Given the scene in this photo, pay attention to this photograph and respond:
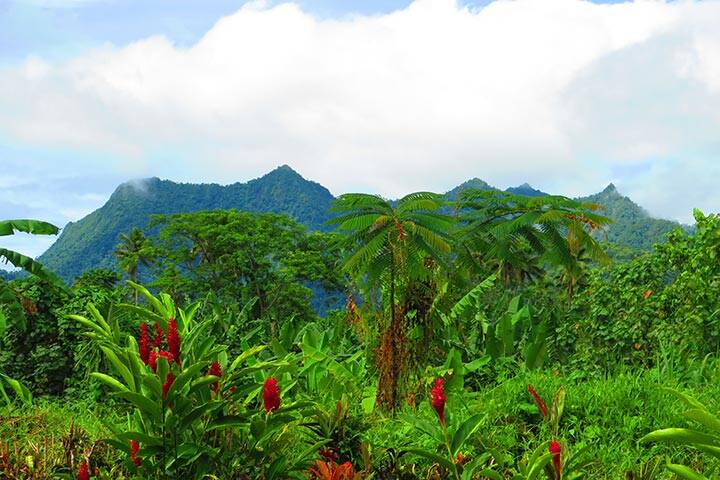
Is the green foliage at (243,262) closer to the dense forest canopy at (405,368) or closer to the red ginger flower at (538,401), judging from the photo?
the dense forest canopy at (405,368)

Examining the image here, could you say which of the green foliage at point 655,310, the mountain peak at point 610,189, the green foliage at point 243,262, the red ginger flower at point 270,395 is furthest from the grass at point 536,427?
the mountain peak at point 610,189

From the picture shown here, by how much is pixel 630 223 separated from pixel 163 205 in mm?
74181

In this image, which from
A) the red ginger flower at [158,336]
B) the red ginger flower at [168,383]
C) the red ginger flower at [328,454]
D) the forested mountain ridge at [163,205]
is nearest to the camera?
the red ginger flower at [168,383]

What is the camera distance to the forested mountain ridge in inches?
4532

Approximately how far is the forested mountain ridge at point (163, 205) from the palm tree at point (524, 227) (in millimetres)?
98258

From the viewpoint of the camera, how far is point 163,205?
402 feet

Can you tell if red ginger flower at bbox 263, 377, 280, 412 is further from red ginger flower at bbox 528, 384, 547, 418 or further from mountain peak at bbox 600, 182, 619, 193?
mountain peak at bbox 600, 182, 619, 193

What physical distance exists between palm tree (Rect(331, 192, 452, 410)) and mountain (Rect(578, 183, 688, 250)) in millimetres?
62509

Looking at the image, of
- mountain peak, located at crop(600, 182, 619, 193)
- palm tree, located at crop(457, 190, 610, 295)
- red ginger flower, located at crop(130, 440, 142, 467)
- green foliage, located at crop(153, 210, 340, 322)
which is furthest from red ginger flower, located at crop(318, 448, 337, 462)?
mountain peak, located at crop(600, 182, 619, 193)

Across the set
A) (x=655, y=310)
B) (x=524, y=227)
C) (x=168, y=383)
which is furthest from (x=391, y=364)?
(x=524, y=227)

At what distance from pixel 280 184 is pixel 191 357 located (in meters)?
120

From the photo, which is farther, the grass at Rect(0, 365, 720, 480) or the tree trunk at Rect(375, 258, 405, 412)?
the tree trunk at Rect(375, 258, 405, 412)

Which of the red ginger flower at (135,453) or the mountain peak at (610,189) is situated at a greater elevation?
the mountain peak at (610,189)

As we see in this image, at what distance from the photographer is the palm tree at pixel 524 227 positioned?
1113cm
